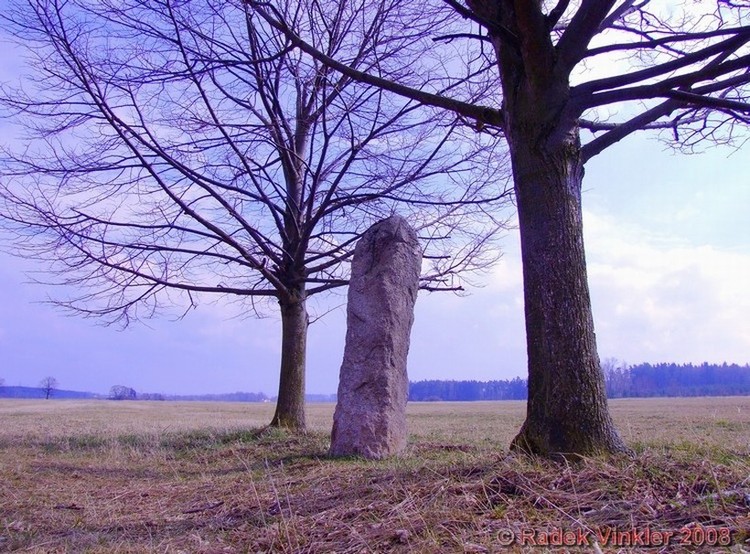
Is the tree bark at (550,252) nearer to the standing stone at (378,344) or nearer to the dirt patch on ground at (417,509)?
the dirt patch on ground at (417,509)

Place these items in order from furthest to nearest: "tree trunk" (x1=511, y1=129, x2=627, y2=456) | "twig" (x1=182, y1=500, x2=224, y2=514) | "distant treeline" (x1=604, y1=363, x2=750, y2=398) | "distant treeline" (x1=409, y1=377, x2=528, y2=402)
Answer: "distant treeline" (x1=409, y1=377, x2=528, y2=402) → "distant treeline" (x1=604, y1=363, x2=750, y2=398) → "twig" (x1=182, y1=500, x2=224, y2=514) → "tree trunk" (x1=511, y1=129, x2=627, y2=456)

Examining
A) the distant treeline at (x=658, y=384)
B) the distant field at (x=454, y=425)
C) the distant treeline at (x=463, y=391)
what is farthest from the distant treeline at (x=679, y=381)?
the distant field at (x=454, y=425)

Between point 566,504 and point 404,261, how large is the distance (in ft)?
15.9

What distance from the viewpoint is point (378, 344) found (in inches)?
Result: 292

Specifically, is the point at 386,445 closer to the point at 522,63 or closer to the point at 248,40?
the point at 522,63

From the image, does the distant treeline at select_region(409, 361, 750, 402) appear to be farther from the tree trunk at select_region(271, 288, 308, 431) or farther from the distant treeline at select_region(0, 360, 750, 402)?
the tree trunk at select_region(271, 288, 308, 431)

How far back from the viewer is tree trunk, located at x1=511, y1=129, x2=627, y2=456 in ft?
14.3

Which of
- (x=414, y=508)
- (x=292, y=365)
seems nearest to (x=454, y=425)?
(x=292, y=365)

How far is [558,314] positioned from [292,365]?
6.22 m

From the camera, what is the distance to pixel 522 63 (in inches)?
200

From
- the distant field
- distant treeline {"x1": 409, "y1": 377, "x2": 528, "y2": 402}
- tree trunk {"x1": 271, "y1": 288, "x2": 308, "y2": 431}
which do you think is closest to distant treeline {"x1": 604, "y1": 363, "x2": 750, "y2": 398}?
distant treeline {"x1": 409, "y1": 377, "x2": 528, "y2": 402}

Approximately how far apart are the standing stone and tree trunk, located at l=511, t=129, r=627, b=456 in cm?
273

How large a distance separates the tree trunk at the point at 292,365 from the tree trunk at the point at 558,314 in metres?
5.81

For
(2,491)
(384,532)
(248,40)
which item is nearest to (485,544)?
(384,532)
